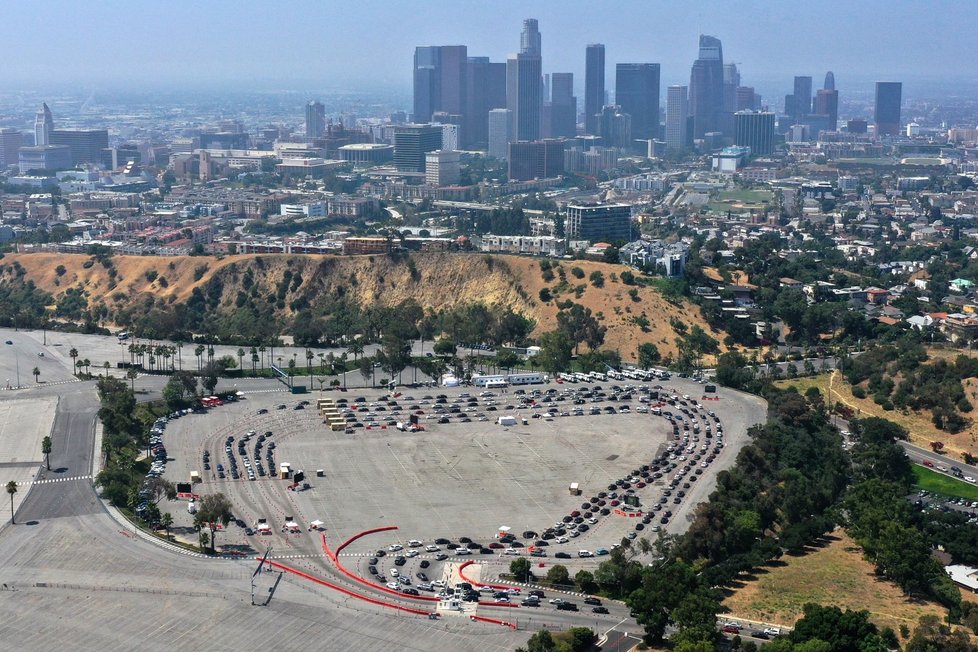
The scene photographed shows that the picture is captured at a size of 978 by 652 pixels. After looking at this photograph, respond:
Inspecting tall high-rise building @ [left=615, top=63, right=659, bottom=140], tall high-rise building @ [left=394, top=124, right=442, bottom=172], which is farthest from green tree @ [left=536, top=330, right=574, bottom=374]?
tall high-rise building @ [left=615, top=63, right=659, bottom=140]

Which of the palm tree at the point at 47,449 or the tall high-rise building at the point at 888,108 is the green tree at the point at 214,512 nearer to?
the palm tree at the point at 47,449

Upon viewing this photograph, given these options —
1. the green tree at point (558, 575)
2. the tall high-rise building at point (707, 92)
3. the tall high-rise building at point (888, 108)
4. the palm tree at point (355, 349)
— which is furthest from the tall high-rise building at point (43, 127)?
the green tree at point (558, 575)

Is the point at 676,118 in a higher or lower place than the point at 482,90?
lower

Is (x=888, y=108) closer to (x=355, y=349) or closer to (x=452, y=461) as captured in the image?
(x=355, y=349)

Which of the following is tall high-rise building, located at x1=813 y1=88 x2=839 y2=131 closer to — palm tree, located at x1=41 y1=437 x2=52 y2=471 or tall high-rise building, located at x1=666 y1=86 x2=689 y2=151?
tall high-rise building, located at x1=666 y1=86 x2=689 y2=151

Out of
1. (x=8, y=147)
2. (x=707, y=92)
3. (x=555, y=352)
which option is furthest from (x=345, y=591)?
(x=707, y=92)

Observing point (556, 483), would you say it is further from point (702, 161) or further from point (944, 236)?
point (702, 161)
